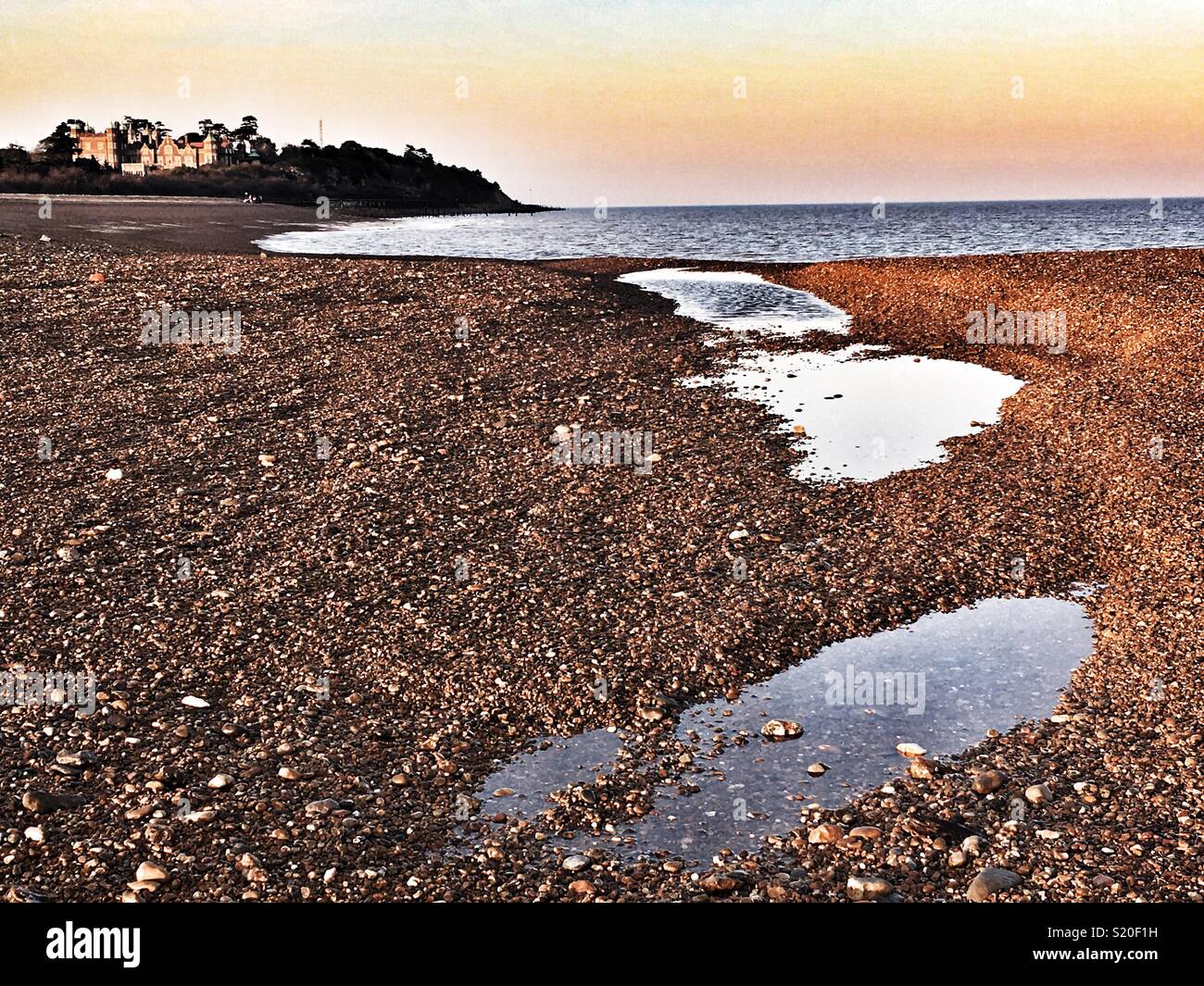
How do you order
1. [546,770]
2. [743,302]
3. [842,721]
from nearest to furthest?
[546,770] → [842,721] → [743,302]

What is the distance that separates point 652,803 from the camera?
7.50 metres

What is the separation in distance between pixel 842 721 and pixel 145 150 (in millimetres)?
182471

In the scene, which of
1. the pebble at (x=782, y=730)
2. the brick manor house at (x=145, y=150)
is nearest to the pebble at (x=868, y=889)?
the pebble at (x=782, y=730)

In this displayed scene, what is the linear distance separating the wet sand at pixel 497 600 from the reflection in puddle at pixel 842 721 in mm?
229

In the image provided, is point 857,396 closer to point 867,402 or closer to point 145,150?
point 867,402

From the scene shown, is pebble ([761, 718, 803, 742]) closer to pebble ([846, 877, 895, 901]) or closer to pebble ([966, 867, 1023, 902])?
pebble ([846, 877, 895, 901])

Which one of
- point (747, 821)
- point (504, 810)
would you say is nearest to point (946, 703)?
point (747, 821)

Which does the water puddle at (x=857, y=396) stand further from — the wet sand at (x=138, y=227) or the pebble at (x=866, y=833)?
the wet sand at (x=138, y=227)

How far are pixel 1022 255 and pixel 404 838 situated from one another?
3613 centimetres

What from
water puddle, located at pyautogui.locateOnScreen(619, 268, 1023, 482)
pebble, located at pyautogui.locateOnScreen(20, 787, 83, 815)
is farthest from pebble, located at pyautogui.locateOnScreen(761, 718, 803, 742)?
water puddle, located at pyautogui.locateOnScreen(619, 268, 1023, 482)

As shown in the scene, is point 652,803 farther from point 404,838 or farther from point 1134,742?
point 1134,742

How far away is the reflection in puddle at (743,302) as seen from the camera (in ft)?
98.0

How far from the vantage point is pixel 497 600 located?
10.9 metres

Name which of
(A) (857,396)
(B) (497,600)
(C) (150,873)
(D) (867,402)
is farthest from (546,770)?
(A) (857,396)
